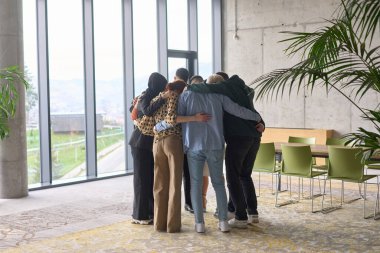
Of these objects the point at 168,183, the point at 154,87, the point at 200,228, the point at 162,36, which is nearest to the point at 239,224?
the point at 200,228

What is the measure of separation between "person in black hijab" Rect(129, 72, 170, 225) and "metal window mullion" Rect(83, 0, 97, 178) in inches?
142

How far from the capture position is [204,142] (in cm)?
531

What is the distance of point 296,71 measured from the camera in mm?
3570

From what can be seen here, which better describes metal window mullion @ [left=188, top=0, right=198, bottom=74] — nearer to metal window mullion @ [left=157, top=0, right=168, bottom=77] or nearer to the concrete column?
metal window mullion @ [left=157, top=0, right=168, bottom=77]

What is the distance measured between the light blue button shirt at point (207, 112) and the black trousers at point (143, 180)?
560mm

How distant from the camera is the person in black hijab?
5629 millimetres

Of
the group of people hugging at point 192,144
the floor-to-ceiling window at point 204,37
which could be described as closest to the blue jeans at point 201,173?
the group of people hugging at point 192,144

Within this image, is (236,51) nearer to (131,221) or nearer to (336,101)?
(336,101)

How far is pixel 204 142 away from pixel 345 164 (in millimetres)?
1867

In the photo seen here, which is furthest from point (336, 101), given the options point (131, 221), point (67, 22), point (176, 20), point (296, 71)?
point (296, 71)

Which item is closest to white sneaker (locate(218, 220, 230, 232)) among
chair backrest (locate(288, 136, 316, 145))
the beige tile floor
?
the beige tile floor

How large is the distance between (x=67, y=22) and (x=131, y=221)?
4.24 m

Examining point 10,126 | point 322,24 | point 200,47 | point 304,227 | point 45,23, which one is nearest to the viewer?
point 304,227

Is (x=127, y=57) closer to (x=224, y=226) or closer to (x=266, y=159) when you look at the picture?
(x=266, y=159)
